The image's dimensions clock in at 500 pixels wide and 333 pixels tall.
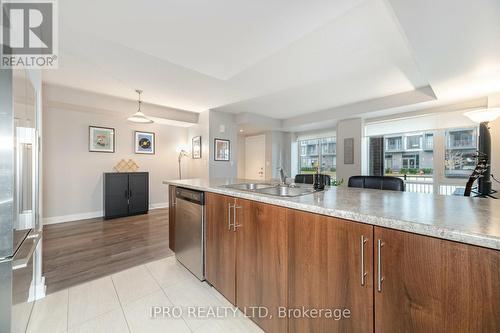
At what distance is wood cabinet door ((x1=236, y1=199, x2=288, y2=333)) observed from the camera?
1.18 m

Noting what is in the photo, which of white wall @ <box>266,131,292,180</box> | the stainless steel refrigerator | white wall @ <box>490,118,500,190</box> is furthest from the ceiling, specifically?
white wall @ <box>266,131,292,180</box>

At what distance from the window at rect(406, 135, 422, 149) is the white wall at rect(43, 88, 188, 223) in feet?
19.6

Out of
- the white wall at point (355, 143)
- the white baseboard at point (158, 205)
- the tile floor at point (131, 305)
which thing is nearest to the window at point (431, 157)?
the white wall at point (355, 143)

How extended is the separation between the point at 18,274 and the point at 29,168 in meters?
0.65

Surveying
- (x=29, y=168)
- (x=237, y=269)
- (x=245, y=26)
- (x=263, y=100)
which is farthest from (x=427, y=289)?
(x=263, y=100)

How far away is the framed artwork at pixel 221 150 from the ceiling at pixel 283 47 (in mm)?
1397

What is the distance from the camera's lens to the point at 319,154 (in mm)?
6121

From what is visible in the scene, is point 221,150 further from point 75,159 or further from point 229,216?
point 229,216

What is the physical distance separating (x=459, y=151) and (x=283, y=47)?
13.3ft

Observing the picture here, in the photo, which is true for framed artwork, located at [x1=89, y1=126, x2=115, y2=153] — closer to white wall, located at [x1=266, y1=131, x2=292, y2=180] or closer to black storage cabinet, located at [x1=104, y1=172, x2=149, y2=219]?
black storage cabinet, located at [x1=104, y1=172, x2=149, y2=219]

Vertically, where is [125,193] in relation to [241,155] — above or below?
below

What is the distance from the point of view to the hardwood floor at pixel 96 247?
2072mm

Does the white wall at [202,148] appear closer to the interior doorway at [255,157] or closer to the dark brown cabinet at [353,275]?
the interior doorway at [255,157]

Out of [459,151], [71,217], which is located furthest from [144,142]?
[459,151]
